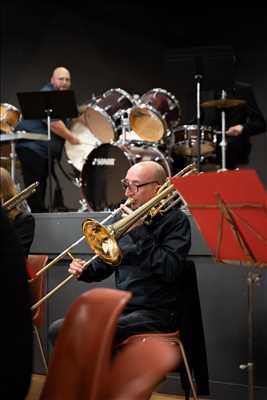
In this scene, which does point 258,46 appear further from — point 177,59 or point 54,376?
point 54,376

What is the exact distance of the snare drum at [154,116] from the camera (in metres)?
6.60

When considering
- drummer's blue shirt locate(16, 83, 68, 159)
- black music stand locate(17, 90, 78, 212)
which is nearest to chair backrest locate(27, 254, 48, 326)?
black music stand locate(17, 90, 78, 212)

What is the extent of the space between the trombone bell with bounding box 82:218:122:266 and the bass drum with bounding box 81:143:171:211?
2.91m

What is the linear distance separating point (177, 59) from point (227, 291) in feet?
7.78

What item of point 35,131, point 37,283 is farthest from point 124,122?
point 37,283

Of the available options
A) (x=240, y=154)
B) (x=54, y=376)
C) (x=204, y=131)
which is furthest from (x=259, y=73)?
(x=54, y=376)

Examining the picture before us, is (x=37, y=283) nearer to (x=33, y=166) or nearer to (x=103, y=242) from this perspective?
(x=103, y=242)

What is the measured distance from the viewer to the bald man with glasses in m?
3.35

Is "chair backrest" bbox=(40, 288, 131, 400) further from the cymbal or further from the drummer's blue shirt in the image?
the drummer's blue shirt

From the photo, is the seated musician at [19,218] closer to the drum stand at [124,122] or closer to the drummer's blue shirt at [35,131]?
the drum stand at [124,122]

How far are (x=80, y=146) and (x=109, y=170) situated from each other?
0.98 m

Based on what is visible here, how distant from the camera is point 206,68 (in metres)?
5.89

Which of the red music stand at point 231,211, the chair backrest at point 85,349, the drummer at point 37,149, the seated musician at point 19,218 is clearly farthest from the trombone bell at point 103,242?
the drummer at point 37,149

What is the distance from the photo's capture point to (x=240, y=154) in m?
7.31
